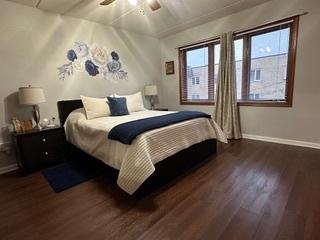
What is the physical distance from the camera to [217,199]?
178 cm

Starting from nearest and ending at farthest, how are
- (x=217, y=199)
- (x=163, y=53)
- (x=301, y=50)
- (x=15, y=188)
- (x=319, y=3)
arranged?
(x=217, y=199)
(x=15, y=188)
(x=319, y=3)
(x=301, y=50)
(x=163, y=53)

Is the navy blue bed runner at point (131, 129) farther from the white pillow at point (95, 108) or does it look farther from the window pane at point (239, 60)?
the window pane at point (239, 60)

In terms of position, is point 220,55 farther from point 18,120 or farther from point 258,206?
point 18,120

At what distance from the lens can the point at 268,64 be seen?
3.27m

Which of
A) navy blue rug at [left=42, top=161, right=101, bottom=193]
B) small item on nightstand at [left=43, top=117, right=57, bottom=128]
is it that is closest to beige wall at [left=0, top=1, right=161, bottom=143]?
small item on nightstand at [left=43, top=117, right=57, bottom=128]

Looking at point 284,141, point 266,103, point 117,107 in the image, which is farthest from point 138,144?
point 284,141

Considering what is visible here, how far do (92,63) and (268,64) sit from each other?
332 centimetres

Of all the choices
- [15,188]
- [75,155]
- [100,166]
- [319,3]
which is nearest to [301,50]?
[319,3]

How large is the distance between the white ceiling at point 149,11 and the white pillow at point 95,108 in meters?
1.47

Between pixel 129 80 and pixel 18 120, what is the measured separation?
7.54 ft

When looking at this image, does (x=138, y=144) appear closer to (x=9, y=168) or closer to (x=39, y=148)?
(x=39, y=148)

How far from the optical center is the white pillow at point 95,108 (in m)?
2.98

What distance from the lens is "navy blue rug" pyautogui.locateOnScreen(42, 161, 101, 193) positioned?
221 cm

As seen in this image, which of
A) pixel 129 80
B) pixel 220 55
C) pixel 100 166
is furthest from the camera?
pixel 129 80
